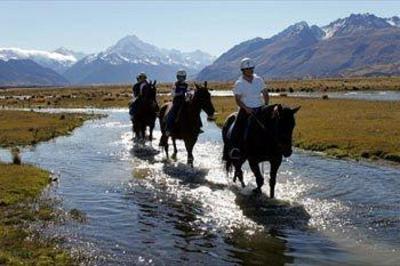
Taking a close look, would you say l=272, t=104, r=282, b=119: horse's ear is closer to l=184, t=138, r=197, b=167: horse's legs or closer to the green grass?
the green grass

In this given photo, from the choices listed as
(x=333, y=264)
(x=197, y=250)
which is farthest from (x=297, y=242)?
(x=197, y=250)

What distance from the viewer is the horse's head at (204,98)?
87.6ft

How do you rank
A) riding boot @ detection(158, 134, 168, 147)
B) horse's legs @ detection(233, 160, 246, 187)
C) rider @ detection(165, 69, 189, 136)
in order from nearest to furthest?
horse's legs @ detection(233, 160, 246, 187) < rider @ detection(165, 69, 189, 136) < riding boot @ detection(158, 134, 168, 147)

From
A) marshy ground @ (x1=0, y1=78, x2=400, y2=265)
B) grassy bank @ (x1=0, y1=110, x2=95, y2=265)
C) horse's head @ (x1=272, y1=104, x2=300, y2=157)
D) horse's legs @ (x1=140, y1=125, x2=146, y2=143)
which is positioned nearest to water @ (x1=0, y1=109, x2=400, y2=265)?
grassy bank @ (x1=0, y1=110, x2=95, y2=265)

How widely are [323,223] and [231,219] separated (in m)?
2.92

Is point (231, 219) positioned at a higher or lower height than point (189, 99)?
lower

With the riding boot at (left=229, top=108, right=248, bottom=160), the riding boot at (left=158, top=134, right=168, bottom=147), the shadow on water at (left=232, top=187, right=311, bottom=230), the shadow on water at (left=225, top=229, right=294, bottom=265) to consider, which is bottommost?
the shadow on water at (left=225, top=229, right=294, bottom=265)

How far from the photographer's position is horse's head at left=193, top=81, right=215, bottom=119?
87.6ft

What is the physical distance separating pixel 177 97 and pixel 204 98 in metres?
3.51

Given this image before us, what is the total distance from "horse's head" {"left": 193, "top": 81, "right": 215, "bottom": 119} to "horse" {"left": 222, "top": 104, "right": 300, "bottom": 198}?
5.27 m

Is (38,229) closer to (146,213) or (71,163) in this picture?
(146,213)

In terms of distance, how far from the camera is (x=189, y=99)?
28.6m

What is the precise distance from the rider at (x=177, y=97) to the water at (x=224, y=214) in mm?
2279

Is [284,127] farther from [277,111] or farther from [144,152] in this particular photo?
[144,152]
